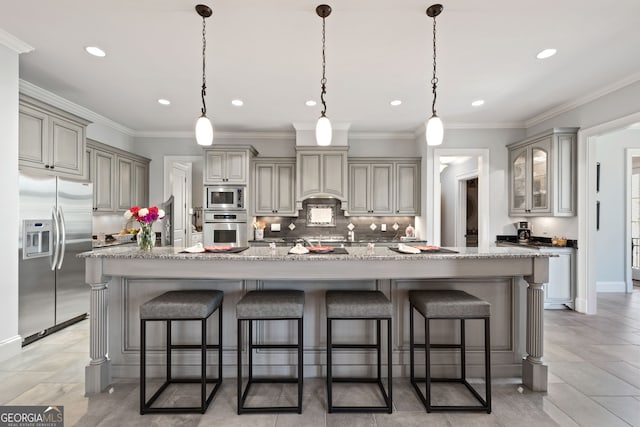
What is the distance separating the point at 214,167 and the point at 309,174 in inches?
59.9

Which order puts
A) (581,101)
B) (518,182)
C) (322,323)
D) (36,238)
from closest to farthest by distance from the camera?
1. (322,323)
2. (36,238)
3. (581,101)
4. (518,182)

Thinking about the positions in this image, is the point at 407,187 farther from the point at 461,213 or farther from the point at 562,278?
the point at 562,278

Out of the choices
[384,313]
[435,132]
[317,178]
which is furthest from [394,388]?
[317,178]

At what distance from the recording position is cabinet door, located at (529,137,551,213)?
415 cm

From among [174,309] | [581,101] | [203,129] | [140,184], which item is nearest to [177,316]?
[174,309]

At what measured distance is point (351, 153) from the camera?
5.54 meters

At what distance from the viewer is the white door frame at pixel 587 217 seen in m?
3.93

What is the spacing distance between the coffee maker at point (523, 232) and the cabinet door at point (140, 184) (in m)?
6.18

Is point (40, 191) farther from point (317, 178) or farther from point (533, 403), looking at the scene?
point (533, 403)

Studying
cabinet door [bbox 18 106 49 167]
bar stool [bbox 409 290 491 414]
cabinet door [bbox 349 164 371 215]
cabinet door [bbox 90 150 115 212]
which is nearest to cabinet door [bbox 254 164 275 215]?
cabinet door [bbox 349 164 371 215]

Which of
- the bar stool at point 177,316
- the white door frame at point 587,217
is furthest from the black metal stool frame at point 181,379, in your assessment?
the white door frame at point 587,217

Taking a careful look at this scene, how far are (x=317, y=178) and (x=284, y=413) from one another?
3595 millimetres

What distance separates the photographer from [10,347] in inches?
106

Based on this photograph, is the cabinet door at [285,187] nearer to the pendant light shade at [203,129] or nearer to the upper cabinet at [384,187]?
the upper cabinet at [384,187]
